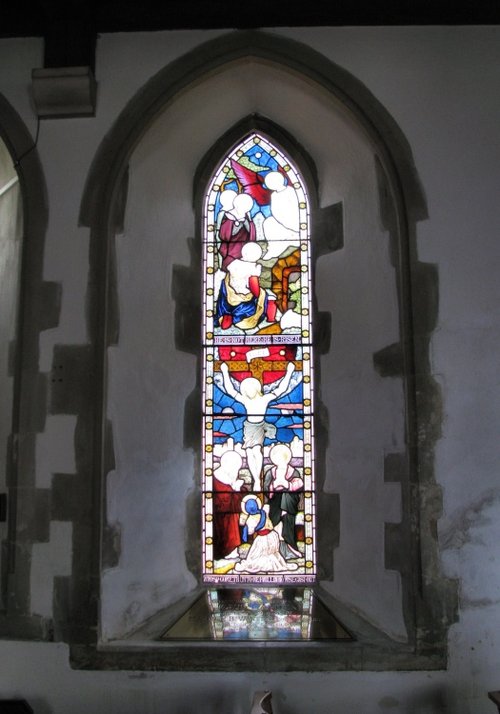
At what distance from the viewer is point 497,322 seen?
3512mm

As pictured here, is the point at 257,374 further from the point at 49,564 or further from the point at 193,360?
the point at 49,564

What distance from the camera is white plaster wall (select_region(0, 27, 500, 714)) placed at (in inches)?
126

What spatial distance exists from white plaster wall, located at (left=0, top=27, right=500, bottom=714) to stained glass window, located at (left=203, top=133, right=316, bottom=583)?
27.5 inches

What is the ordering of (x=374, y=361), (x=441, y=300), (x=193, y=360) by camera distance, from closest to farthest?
(x=441, y=300) → (x=374, y=361) → (x=193, y=360)

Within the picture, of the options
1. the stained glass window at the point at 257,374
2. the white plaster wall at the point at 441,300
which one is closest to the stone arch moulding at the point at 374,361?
the white plaster wall at the point at 441,300

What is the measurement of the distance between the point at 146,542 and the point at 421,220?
81.3 inches

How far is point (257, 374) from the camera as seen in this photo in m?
4.00

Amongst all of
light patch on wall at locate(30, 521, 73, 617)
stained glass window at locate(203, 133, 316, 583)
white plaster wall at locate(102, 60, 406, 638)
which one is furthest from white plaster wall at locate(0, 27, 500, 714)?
stained glass window at locate(203, 133, 316, 583)

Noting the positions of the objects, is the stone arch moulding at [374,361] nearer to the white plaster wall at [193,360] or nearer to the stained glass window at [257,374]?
the white plaster wall at [193,360]

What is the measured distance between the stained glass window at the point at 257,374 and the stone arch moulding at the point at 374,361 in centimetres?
49

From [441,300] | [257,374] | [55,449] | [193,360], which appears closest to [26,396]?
[55,449]

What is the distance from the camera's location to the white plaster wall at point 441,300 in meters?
3.21

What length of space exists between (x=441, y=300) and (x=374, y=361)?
45 cm

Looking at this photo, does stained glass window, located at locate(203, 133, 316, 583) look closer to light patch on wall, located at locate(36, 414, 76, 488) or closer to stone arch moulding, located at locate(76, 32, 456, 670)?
stone arch moulding, located at locate(76, 32, 456, 670)
